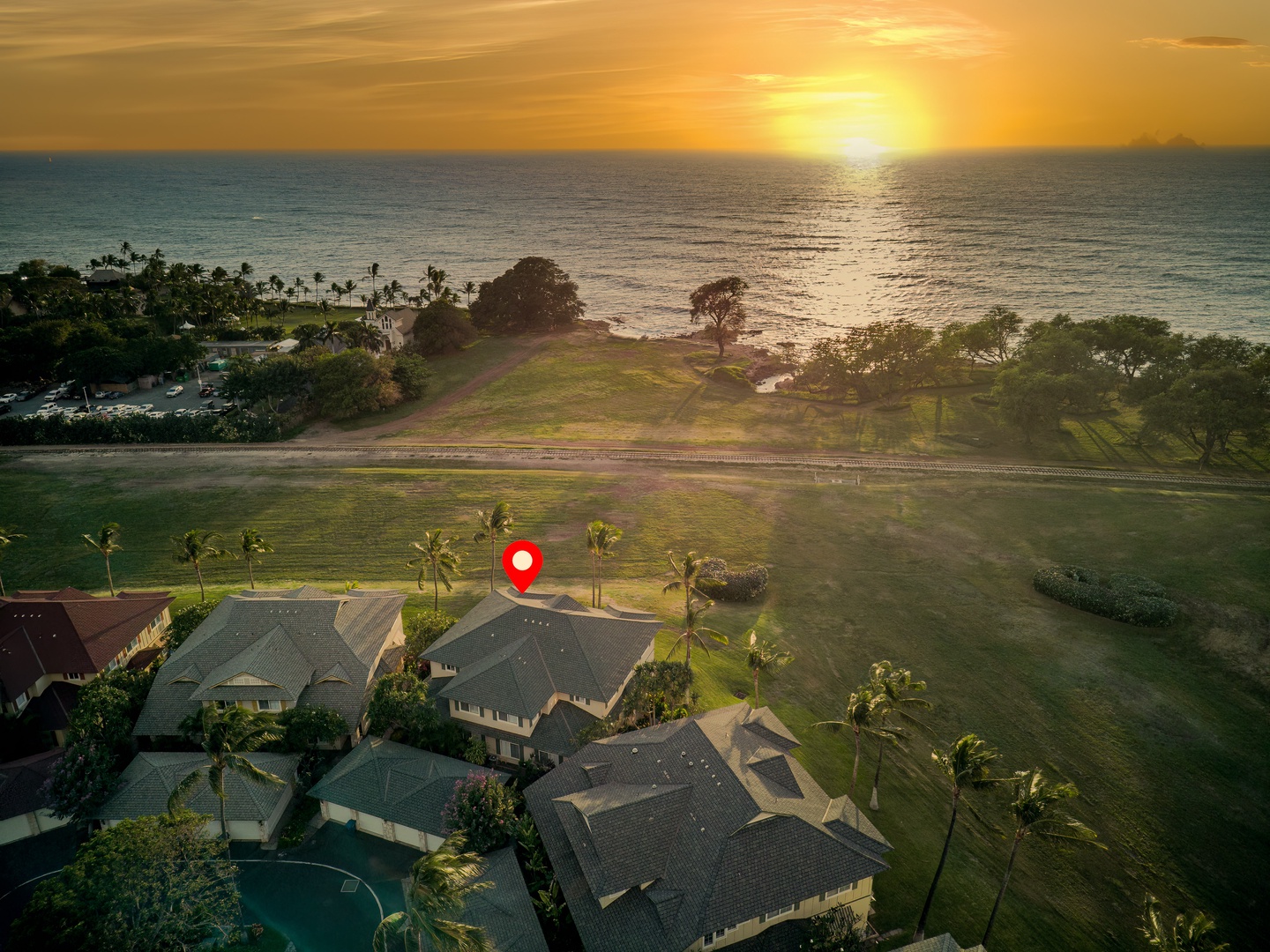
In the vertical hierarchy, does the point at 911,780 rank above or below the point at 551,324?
below

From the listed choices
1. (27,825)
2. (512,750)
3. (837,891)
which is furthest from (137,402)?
(837,891)

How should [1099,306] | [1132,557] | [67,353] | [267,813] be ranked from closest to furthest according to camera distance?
[267,813] < [1132,557] < [67,353] < [1099,306]

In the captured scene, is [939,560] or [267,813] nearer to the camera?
[267,813]

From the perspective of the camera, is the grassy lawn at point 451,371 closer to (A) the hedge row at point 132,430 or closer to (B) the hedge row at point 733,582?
(A) the hedge row at point 132,430

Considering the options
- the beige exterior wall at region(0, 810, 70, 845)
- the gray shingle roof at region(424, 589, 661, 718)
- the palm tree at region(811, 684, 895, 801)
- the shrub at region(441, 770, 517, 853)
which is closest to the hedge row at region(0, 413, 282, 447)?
the gray shingle roof at region(424, 589, 661, 718)

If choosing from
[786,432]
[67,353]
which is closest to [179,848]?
[786,432]

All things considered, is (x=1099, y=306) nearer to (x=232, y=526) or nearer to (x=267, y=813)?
(x=232, y=526)

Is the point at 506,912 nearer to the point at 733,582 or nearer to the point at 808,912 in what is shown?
the point at 808,912

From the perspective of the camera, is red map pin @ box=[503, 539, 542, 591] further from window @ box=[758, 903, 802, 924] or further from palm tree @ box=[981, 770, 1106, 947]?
palm tree @ box=[981, 770, 1106, 947]
